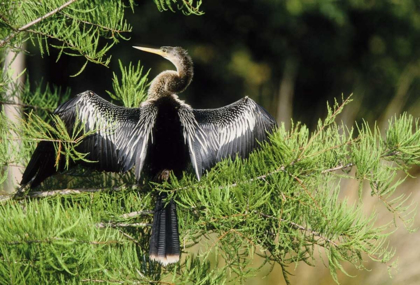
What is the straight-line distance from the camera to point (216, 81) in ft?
27.8

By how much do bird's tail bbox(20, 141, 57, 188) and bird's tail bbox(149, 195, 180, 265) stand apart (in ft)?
1.23

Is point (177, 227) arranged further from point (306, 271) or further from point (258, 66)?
point (258, 66)

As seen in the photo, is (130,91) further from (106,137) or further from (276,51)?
A: (276,51)

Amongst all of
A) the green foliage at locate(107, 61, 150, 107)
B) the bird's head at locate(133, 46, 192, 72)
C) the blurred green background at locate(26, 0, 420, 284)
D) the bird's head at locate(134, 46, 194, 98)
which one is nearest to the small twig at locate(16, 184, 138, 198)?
the green foliage at locate(107, 61, 150, 107)

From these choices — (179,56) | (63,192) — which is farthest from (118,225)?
(179,56)

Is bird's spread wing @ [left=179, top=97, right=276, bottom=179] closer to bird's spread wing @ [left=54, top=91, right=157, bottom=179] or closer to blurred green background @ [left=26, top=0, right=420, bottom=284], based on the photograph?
bird's spread wing @ [left=54, top=91, right=157, bottom=179]

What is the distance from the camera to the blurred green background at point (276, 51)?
758 centimetres

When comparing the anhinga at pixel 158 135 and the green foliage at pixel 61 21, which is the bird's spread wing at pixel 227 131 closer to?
the anhinga at pixel 158 135

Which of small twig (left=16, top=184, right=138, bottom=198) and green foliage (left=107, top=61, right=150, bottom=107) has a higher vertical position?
green foliage (left=107, top=61, right=150, bottom=107)

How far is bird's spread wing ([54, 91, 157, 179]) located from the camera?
195 cm

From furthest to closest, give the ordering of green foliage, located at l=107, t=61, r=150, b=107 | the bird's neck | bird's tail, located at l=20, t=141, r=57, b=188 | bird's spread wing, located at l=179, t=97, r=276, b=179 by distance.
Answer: the bird's neck → green foliage, located at l=107, t=61, r=150, b=107 → bird's spread wing, located at l=179, t=97, r=276, b=179 → bird's tail, located at l=20, t=141, r=57, b=188

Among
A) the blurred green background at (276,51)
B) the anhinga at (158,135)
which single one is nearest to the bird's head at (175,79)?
the anhinga at (158,135)

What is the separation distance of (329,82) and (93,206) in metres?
7.49

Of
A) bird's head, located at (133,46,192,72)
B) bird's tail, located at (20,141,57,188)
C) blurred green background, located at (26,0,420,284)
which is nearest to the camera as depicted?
bird's tail, located at (20,141,57,188)
